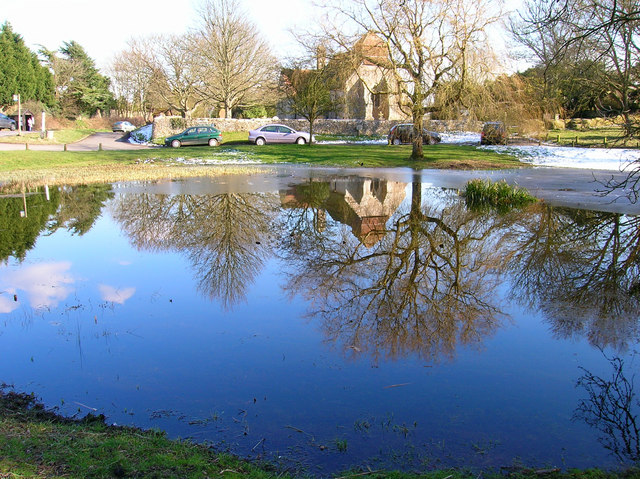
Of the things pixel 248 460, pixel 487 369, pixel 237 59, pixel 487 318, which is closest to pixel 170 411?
pixel 248 460

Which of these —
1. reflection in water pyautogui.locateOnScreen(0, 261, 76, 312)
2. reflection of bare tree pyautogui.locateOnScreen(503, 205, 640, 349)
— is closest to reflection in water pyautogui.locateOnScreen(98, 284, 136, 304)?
reflection in water pyautogui.locateOnScreen(0, 261, 76, 312)

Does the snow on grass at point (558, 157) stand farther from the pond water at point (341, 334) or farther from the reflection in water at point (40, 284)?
the reflection in water at point (40, 284)

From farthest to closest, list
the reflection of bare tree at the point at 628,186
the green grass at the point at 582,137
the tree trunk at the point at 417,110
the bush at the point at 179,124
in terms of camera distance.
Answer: the bush at the point at 179,124
the green grass at the point at 582,137
the tree trunk at the point at 417,110
the reflection of bare tree at the point at 628,186

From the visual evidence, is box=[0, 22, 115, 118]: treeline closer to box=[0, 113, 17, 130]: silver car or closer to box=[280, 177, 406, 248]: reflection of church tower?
box=[0, 113, 17, 130]: silver car

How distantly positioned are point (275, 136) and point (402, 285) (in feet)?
105

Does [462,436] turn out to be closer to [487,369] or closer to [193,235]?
[487,369]

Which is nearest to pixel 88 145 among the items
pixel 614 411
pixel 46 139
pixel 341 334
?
pixel 46 139

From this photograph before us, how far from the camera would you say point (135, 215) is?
14656mm

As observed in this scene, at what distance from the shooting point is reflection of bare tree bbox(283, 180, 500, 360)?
6914 millimetres

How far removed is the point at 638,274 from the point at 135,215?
38.9 ft

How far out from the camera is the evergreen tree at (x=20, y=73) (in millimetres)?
50969

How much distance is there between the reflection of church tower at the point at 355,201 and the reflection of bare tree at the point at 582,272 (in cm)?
328

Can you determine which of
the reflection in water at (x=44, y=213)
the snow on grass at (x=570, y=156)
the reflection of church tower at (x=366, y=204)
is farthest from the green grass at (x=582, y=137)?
the reflection in water at (x=44, y=213)

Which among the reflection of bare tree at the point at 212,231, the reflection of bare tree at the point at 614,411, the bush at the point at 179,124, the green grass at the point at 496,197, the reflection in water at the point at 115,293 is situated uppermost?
the bush at the point at 179,124
